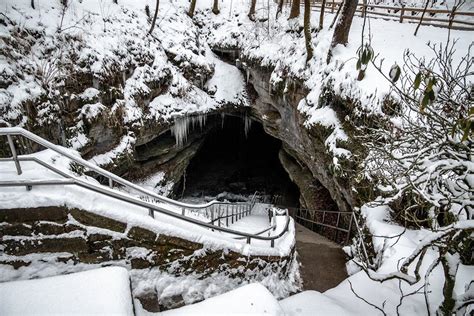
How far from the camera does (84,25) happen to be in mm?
10320

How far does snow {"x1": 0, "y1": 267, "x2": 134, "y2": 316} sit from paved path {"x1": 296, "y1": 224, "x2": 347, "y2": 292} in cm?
405

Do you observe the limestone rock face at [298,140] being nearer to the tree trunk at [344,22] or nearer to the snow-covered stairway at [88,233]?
the tree trunk at [344,22]

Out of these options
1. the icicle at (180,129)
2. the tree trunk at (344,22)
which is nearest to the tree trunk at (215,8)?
the icicle at (180,129)

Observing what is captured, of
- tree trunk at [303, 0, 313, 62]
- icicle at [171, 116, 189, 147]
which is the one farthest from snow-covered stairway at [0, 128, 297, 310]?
tree trunk at [303, 0, 313, 62]

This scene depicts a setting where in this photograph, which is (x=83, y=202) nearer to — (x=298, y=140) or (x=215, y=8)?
(x=298, y=140)

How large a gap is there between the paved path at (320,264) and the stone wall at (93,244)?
2780mm

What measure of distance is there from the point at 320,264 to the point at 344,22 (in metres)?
8.27

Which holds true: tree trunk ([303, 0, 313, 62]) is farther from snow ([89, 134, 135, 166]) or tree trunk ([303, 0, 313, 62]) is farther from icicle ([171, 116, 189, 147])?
snow ([89, 134, 135, 166])

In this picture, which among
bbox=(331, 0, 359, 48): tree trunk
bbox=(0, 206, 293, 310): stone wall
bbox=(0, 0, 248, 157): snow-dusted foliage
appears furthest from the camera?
bbox=(331, 0, 359, 48): tree trunk

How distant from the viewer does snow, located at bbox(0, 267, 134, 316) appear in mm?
2617

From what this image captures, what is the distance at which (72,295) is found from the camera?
9.23 ft

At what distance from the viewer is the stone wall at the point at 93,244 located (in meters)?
3.14

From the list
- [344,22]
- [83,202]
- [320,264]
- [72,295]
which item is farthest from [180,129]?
[72,295]

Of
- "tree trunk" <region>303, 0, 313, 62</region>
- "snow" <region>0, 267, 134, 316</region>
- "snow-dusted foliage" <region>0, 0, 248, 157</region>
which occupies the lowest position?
"snow" <region>0, 267, 134, 316</region>
